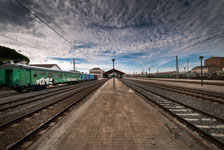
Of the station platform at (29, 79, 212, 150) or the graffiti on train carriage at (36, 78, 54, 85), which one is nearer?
the station platform at (29, 79, 212, 150)

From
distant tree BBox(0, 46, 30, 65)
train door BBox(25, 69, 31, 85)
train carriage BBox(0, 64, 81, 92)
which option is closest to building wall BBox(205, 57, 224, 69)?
train carriage BBox(0, 64, 81, 92)

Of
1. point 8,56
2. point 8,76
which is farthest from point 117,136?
point 8,56

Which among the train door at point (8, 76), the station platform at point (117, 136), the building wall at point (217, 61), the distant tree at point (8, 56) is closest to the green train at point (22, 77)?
the train door at point (8, 76)

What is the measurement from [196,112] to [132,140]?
4.97 meters

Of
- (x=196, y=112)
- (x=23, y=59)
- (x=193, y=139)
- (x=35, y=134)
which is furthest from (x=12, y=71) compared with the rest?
(x=23, y=59)

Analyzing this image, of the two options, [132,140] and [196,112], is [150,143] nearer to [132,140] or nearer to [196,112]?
[132,140]

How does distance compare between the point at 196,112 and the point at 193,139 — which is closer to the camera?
the point at 193,139

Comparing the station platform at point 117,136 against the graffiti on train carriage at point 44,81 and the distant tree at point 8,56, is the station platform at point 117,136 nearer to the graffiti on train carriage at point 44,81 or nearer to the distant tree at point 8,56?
→ the graffiti on train carriage at point 44,81

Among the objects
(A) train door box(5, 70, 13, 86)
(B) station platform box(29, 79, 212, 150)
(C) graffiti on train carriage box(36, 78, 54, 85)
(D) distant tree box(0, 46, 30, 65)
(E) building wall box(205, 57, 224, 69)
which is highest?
(E) building wall box(205, 57, 224, 69)

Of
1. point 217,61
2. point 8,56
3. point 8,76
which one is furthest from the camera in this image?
point 217,61

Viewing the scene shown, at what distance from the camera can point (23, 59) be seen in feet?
97.4

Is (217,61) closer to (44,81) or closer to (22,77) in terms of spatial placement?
(44,81)

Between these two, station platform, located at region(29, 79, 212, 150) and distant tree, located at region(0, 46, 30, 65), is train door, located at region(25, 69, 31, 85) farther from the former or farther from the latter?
distant tree, located at region(0, 46, 30, 65)

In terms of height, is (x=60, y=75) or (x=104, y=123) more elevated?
(x=60, y=75)
